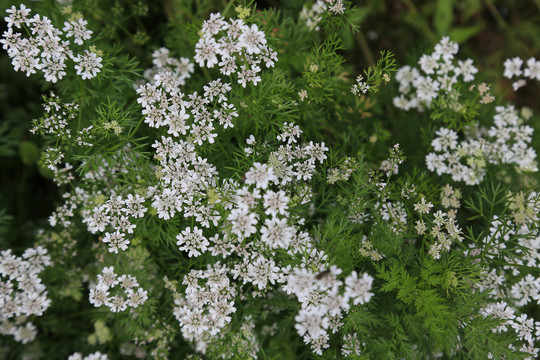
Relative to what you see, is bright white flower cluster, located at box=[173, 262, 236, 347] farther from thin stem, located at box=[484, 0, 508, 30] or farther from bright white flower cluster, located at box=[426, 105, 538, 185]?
thin stem, located at box=[484, 0, 508, 30]

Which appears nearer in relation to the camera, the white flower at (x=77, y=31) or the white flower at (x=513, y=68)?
the white flower at (x=77, y=31)

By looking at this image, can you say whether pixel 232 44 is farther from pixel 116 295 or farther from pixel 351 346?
pixel 351 346

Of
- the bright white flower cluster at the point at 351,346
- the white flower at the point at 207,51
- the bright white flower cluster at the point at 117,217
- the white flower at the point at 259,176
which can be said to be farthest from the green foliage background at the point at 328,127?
the white flower at the point at 259,176

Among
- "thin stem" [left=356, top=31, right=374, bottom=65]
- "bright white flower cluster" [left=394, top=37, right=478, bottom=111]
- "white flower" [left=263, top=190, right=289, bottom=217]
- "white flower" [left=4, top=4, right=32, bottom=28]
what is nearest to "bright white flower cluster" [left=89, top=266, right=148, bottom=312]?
"white flower" [left=263, top=190, right=289, bottom=217]

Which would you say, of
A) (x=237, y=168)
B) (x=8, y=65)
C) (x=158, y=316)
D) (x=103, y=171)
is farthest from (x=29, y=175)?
(x=237, y=168)

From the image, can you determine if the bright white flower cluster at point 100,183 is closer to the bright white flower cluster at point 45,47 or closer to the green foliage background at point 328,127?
the green foliage background at point 328,127
